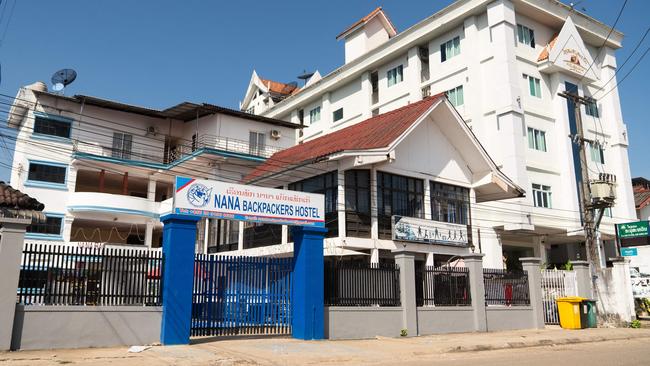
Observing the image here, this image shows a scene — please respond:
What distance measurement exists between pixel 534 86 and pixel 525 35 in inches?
147

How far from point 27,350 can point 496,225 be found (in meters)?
27.4

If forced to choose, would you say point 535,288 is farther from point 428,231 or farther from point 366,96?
point 366,96

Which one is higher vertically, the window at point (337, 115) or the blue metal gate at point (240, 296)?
the window at point (337, 115)

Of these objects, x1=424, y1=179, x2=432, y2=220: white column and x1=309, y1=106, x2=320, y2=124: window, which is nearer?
x1=424, y1=179, x2=432, y2=220: white column

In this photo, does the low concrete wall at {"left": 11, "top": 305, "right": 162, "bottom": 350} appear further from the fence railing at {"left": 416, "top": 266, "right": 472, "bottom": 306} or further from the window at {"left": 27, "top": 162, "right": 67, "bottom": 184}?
the window at {"left": 27, "top": 162, "right": 67, "bottom": 184}

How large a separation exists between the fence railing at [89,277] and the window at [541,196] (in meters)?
27.8

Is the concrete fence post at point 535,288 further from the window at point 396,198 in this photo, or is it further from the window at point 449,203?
the window at point 396,198

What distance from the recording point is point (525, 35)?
1449 inches

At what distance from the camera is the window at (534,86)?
3578cm

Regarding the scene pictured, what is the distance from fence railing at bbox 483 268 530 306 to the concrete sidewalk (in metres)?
2.44

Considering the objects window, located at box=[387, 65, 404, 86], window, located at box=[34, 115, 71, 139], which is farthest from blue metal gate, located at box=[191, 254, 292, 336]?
window, located at box=[387, 65, 404, 86]

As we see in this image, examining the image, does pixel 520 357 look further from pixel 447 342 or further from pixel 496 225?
pixel 496 225

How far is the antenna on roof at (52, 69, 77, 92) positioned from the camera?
31797 mm

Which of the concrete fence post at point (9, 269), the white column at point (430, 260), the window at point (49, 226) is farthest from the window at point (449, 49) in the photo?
the concrete fence post at point (9, 269)
